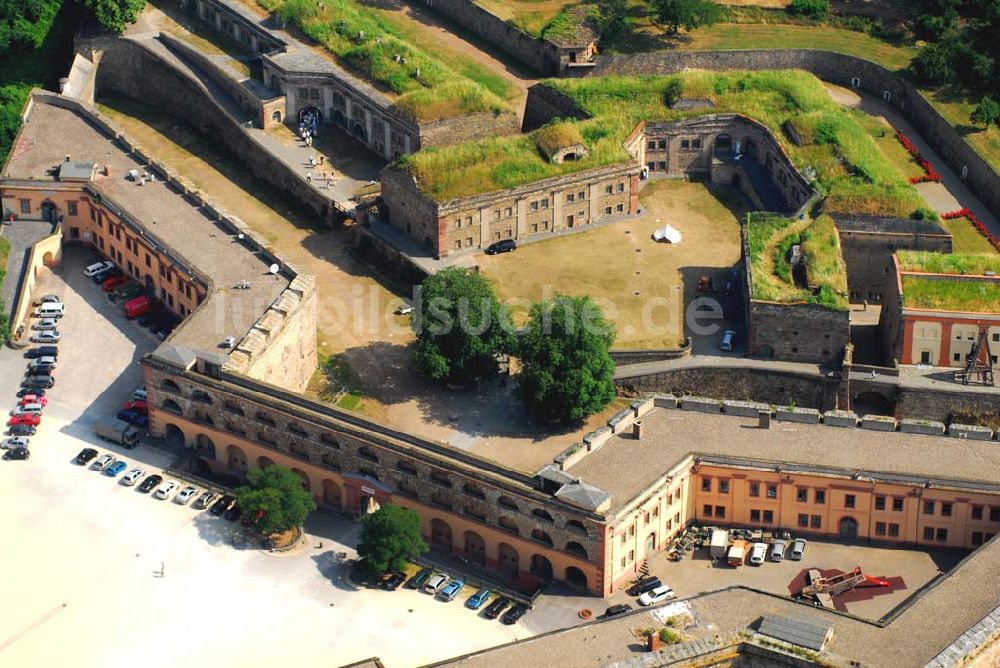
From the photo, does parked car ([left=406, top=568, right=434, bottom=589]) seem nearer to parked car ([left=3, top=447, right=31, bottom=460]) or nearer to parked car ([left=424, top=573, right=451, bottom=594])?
parked car ([left=424, top=573, right=451, bottom=594])

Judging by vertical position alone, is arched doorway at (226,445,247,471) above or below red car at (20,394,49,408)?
below

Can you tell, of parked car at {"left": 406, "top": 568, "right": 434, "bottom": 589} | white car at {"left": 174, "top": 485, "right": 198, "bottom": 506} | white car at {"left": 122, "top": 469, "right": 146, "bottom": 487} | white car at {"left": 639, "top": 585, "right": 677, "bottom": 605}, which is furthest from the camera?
white car at {"left": 122, "top": 469, "right": 146, "bottom": 487}

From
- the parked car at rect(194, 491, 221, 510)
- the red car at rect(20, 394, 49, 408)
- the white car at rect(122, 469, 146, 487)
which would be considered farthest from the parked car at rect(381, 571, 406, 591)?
→ the red car at rect(20, 394, 49, 408)

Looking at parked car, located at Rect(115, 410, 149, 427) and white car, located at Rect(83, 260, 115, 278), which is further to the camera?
white car, located at Rect(83, 260, 115, 278)

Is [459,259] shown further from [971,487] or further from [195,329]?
[971,487]

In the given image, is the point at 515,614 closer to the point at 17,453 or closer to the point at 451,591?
the point at 451,591

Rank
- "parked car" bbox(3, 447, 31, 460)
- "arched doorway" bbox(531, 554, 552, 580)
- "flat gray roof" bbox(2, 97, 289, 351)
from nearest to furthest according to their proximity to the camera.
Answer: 1. "arched doorway" bbox(531, 554, 552, 580)
2. "parked car" bbox(3, 447, 31, 460)
3. "flat gray roof" bbox(2, 97, 289, 351)
